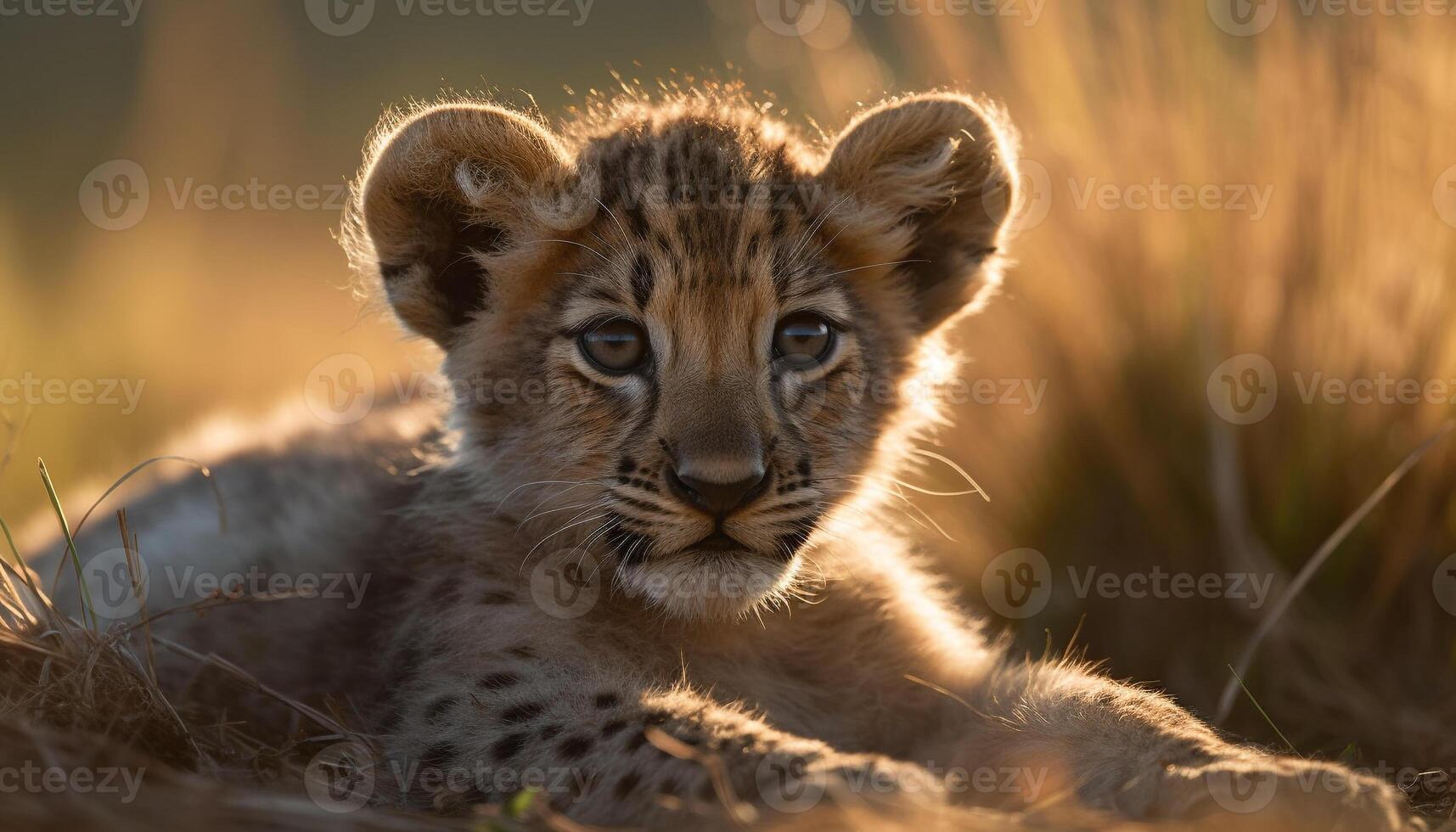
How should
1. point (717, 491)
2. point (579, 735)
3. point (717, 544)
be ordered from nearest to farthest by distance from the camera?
point (579, 735), point (717, 491), point (717, 544)

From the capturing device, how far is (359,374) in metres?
8.09

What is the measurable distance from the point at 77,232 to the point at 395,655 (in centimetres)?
634

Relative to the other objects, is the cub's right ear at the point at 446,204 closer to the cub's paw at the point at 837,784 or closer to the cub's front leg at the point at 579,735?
the cub's front leg at the point at 579,735

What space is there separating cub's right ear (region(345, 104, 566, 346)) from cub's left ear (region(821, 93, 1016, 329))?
0.97m

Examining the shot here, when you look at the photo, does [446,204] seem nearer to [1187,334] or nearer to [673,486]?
[673,486]

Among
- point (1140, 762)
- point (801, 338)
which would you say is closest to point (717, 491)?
point (801, 338)

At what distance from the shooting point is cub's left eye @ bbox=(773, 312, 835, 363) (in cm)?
403

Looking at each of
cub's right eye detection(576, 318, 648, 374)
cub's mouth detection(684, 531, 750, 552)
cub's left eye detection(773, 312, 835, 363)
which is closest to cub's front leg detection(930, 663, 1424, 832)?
cub's mouth detection(684, 531, 750, 552)

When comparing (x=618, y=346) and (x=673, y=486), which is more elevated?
(x=618, y=346)

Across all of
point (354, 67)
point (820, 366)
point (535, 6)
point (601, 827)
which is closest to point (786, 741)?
point (601, 827)

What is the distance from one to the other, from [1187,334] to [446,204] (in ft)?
10.6

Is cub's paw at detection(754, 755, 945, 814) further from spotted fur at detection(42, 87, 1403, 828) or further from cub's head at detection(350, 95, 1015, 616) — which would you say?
cub's head at detection(350, 95, 1015, 616)

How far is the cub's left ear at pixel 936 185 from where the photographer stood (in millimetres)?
4285

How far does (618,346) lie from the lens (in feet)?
13.0
